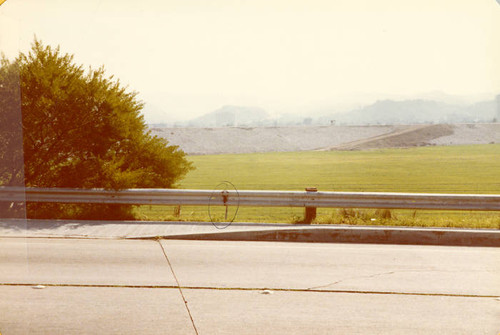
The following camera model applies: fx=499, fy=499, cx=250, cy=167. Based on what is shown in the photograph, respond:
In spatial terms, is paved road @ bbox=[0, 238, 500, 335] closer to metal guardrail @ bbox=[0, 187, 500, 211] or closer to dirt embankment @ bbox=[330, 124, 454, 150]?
metal guardrail @ bbox=[0, 187, 500, 211]

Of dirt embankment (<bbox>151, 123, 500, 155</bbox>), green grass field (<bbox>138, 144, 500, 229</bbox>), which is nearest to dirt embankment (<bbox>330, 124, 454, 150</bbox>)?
dirt embankment (<bbox>151, 123, 500, 155</bbox>)

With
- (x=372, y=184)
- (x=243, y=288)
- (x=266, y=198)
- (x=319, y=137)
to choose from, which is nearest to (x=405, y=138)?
(x=319, y=137)

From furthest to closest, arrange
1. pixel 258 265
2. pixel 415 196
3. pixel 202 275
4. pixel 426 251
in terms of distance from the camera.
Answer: pixel 415 196 < pixel 426 251 < pixel 258 265 < pixel 202 275

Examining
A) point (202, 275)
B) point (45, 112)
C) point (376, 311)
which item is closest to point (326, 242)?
point (202, 275)

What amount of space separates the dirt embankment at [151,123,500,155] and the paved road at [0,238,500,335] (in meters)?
51.6

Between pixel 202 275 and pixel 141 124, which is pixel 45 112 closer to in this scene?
pixel 141 124

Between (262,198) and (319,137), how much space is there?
63330 mm

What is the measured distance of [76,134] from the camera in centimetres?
1195

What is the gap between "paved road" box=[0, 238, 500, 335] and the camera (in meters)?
5.27

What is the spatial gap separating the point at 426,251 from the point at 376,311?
358 centimetres

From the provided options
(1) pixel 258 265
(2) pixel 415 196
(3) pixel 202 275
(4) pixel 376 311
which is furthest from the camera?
(2) pixel 415 196

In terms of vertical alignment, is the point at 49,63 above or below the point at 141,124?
above

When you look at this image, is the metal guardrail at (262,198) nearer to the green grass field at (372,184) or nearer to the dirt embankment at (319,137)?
the green grass field at (372,184)

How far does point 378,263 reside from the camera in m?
7.93
